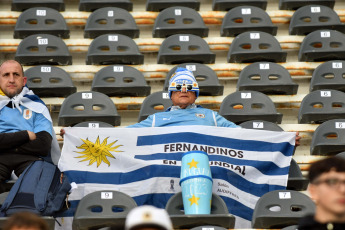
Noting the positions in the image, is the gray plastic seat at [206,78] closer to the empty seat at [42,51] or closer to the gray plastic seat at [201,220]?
the empty seat at [42,51]

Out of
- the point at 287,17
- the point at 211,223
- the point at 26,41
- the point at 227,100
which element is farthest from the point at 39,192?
the point at 287,17

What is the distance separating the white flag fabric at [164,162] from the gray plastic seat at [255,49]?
7.06 ft

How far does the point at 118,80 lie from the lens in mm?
7391

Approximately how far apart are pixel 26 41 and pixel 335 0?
3623 mm

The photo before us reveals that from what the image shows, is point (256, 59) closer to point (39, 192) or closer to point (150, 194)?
point (150, 194)

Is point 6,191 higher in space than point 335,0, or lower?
lower

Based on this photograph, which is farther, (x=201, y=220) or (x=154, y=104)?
(x=154, y=104)

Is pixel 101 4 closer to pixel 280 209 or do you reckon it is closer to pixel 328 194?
pixel 280 209

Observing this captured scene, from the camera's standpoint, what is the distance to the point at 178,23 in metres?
8.41

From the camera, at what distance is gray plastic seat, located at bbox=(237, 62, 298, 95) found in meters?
7.46

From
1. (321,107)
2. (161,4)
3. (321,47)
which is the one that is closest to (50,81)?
(161,4)

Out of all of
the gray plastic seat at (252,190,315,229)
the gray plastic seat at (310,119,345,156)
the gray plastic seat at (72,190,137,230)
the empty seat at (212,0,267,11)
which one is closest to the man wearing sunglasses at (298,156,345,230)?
the gray plastic seat at (252,190,315,229)

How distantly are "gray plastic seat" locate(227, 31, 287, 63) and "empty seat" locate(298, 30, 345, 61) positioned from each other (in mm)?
251

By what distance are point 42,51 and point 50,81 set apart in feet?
1.88
